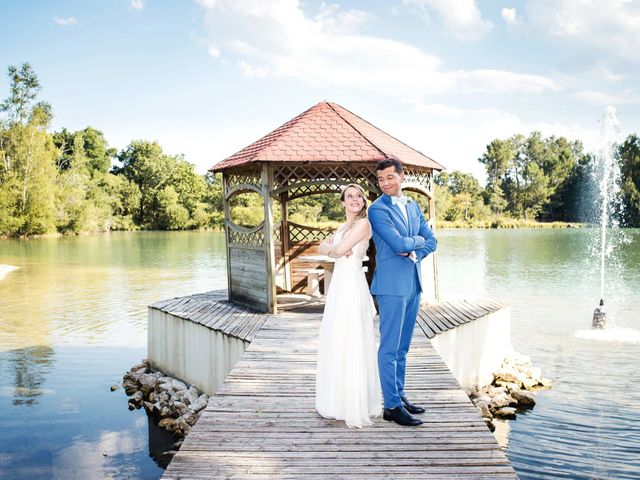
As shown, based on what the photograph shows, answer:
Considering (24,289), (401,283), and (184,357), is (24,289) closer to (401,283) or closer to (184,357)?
(184,357)

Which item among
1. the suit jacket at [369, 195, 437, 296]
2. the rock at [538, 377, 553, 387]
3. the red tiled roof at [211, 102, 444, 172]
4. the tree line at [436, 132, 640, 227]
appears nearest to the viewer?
the suit jacket at [369, 195, 437, 296]

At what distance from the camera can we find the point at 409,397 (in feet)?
16.0

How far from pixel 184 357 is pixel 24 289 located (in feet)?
51.2

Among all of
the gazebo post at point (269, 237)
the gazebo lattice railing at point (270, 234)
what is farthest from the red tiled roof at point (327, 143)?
the gazebo post at point (269, 237)

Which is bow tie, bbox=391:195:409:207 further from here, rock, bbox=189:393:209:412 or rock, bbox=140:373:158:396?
rock, bbox=140:373:158:396

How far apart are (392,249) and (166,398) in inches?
251

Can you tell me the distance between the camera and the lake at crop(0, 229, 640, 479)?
7.62 metres

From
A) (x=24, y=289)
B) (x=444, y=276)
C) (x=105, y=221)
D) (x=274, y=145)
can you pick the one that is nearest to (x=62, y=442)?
(x=274, y=145)

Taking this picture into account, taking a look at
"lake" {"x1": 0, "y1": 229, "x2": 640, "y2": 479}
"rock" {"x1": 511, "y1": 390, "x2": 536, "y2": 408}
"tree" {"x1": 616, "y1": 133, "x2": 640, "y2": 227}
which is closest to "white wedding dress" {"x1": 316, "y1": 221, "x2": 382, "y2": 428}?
"lake" {"x1": 0, "y1": 229, "x2": 640, "y2": 479}

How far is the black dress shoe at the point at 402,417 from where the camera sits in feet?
13.5

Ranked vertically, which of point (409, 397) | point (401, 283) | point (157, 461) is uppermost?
point (401, 283)

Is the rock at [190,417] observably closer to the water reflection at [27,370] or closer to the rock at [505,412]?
the water reflection at [27,370]

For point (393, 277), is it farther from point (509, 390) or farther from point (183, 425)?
point (509, 390)

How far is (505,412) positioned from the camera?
8.66m
